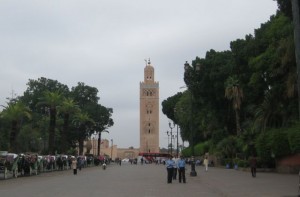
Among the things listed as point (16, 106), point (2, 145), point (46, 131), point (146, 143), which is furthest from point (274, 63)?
point (146, 143)

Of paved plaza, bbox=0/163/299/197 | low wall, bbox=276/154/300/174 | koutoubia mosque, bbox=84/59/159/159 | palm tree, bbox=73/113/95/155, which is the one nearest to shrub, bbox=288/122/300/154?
low wall, bbox=276/154/300/174

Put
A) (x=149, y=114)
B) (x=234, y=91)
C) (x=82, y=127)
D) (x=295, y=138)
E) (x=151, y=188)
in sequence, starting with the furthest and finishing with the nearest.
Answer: (x=149, y=114)
(x=82, y=127)
(x=234, y=91)
(x=295, y=138)
(x=151, y=188)

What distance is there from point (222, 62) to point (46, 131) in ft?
120

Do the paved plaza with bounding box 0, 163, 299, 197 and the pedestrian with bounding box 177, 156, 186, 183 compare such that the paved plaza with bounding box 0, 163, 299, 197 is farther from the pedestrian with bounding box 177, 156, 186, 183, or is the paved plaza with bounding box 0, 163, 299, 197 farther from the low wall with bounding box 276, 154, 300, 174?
the low wall with bounding box 276, 154, 300, 174

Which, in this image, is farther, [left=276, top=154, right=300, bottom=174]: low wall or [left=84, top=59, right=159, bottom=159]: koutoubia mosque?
[left=84, top=59, right=159, bottom=159]: koutoubia mosque

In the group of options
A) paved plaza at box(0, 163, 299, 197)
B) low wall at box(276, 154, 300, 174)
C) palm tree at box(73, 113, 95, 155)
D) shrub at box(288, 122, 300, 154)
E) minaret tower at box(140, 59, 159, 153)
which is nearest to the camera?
paved plaza at box(0, 163, 299, 197)

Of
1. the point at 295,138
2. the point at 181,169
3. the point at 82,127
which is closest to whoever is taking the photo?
the point at 181,169

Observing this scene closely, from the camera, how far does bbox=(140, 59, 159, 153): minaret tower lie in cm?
15062

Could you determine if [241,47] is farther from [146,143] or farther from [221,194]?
[146,143]

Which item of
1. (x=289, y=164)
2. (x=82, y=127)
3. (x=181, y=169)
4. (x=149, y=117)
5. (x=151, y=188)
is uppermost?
(x=149, y=117)

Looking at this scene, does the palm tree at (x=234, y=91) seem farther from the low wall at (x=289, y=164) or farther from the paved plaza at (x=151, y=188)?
the paved plaza at (x=151, y=188)

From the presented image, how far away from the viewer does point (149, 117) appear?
153625mm

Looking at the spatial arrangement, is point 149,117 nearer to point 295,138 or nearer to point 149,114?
point 149,114

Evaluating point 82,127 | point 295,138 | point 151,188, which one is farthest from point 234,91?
point 82,127
